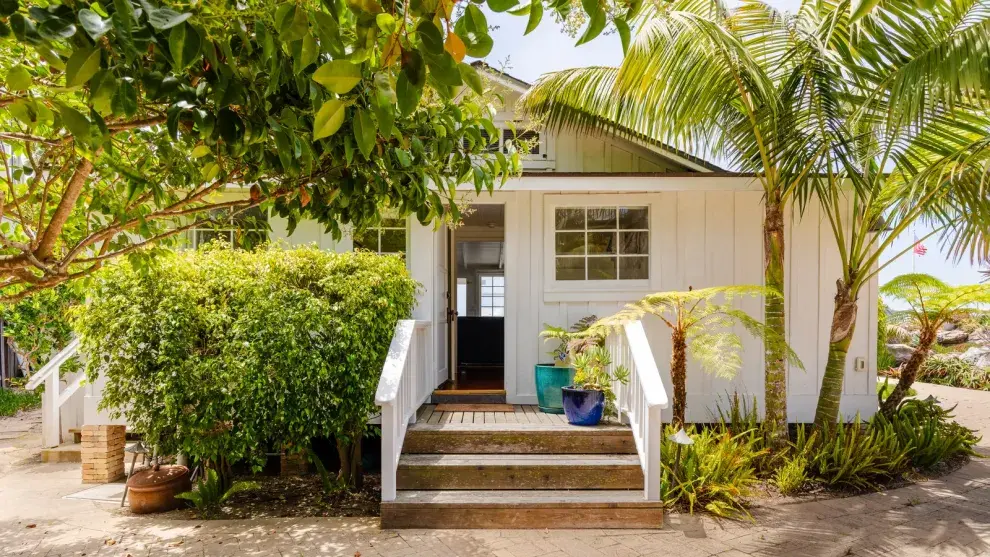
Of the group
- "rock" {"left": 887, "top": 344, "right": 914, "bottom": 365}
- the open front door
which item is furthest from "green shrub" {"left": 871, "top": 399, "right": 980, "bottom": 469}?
"rock" {"left": 887, "top": 344, "right": 914, "bottom": 365}

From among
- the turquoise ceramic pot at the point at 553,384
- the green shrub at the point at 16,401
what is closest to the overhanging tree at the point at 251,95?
the turquoise ceramic pot at the point at 553,384

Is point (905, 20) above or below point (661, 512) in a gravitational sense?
above

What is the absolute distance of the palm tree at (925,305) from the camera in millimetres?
5953

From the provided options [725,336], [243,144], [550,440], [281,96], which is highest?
[281,96]

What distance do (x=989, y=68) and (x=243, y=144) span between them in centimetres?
498

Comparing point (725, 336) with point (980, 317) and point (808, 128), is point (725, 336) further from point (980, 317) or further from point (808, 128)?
point (980, 317)

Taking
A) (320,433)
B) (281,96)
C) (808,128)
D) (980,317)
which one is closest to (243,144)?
(281,96)

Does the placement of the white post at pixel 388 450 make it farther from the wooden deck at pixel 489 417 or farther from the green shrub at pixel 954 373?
the green shrub at pixel 954 373

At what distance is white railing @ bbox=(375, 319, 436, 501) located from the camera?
165 inches

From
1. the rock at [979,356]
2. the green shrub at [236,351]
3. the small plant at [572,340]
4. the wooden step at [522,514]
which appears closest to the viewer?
the wooden step at [522,514]

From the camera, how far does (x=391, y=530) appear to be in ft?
13.6

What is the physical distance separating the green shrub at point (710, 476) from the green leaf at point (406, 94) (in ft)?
13.4

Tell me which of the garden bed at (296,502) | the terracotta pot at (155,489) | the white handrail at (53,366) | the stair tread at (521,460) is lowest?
the garden bed at (296,502)

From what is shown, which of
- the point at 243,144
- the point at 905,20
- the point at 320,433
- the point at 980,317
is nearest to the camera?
the point at 243,144
